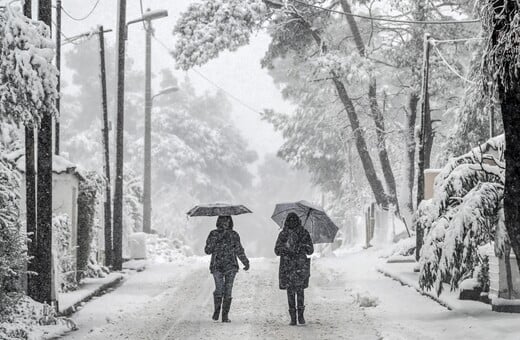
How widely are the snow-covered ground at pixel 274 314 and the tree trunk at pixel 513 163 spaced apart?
2879mm

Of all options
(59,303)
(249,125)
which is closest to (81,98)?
(59,303)

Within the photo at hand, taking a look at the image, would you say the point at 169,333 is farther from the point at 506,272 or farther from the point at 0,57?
the point at 506,272

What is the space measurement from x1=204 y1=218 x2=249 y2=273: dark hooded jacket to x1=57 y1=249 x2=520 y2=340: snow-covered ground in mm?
933

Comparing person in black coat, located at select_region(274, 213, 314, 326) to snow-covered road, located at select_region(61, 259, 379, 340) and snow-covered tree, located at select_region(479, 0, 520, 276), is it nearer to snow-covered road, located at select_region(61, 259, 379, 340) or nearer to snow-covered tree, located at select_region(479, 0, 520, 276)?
snow-covered road, located at select_region(61, 259, 379, 340)

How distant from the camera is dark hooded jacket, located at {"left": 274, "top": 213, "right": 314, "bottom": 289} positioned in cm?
1271

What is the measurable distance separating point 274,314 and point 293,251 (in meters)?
1.97

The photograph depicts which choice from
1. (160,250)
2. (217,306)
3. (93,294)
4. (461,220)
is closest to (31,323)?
(217,306)

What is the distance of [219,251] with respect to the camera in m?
13.3

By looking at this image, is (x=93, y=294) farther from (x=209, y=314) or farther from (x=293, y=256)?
(x=293, y=256)

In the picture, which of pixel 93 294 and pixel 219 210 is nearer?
pixel 219 210

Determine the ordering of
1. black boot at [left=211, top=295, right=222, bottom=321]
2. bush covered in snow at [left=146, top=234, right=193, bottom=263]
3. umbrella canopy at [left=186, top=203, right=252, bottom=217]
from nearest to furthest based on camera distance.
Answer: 1. black boot at [left=211, top=295, right=222, bottom=321]
2. umbrella canopy at [left=186, top=203, right=252, bottom=217]
3. bush covered in snow at [left=146, top=234, right=193, bottom=263]

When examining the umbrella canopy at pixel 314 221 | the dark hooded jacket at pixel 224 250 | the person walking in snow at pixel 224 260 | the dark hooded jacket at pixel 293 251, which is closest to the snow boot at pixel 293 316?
the dark hooded jacket at pixel 293 251

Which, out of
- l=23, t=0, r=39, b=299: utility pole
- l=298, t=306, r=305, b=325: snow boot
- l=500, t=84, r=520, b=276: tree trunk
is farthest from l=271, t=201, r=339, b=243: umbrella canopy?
l=500, t=84, r=520, b=276: tree trunk

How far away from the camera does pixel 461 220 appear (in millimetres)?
11984
